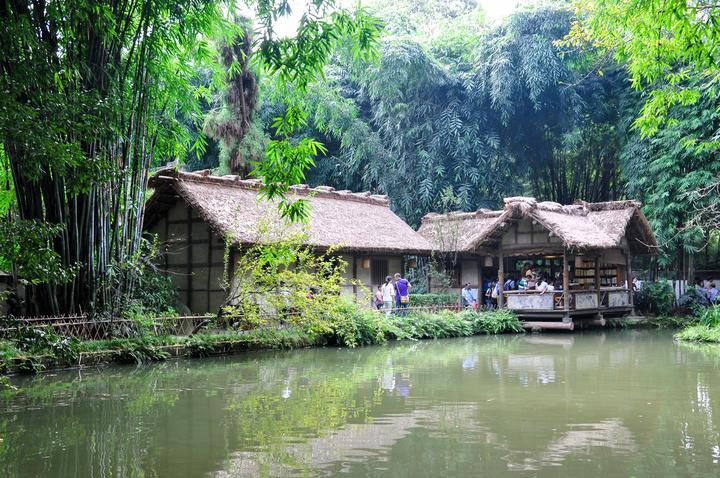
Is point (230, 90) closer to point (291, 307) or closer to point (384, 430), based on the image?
point (291, 307)

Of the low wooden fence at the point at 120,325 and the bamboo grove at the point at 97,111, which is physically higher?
the bamboo grove at the point at 97,111

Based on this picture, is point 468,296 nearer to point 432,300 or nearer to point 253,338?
point 432,300

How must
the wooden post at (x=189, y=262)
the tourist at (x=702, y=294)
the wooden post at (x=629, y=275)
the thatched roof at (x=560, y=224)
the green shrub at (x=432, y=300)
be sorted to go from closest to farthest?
the wooden post at (x=189, y=262) → the thatched roof at (x=560, y=224) → the green shrub at (x=432, y=300) → the tourist at (x=702, y=294) → the wooden post at (x=629, y=275)

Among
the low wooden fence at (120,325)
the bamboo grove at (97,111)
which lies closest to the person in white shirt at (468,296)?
the low wooden fence at (120,325)

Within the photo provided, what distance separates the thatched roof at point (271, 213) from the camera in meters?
17.2

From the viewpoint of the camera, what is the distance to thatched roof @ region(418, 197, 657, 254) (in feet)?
68.8

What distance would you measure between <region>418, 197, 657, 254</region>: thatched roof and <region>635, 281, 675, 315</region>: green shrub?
1.40 m

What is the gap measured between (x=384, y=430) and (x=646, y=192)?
20.6 metres

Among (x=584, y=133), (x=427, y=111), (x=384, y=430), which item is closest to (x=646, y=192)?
(x=584, y=133)

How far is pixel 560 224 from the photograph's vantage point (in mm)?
20875

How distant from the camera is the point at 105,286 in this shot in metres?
13.1

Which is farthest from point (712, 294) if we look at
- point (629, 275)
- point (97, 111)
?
point (97, 111)

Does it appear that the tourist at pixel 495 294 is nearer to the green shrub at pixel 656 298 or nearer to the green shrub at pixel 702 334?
the green shrub at pixel 656 298

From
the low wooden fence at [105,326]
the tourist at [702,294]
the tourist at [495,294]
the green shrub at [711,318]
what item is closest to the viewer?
the low wooden fence at [105,326]
